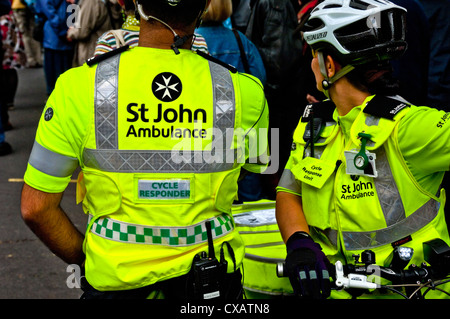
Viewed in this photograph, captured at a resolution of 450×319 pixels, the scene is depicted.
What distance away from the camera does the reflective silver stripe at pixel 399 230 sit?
81.0 inches

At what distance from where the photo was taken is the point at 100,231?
6.25ft

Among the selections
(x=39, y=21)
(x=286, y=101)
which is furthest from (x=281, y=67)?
(x=39, y=21)

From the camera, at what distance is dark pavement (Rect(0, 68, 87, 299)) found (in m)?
4.32

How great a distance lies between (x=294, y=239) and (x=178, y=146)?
0.61 meters

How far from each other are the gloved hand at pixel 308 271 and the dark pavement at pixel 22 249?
268cm

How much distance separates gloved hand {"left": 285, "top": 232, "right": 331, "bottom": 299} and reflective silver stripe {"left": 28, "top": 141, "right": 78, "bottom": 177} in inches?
33.0

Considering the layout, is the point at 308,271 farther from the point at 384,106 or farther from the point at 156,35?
the point at 156,35

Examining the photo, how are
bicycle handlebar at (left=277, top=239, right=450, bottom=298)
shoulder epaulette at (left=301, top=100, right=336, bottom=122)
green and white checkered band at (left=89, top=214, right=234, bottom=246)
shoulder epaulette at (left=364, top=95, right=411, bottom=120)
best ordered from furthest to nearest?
shoulder epaulette at (left=301, top=100, right=336, bottom=122) → shoulder epaulette at (left=364, top=95, right=411, bottom=120) → green and white checkered band at (left=89, top=214, right=234, bottom=246) → bicycle handlebar at (left=277, top=239, right=450, bottom=298)

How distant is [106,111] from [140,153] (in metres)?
0.18

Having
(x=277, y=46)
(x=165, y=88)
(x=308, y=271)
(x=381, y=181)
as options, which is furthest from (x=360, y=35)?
→ (x=277, y=46)

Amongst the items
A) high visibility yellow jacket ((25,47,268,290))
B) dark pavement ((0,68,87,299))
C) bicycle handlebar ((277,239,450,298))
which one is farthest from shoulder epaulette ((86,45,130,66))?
dark pavement ((0,68,87,299))

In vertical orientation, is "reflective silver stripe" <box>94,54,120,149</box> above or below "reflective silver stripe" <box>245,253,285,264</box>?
above

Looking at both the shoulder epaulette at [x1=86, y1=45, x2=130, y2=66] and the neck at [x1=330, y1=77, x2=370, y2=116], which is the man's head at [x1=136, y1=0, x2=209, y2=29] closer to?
the shoulder epaulette at [x1=86, y1=45, x2=130, y2=66]
